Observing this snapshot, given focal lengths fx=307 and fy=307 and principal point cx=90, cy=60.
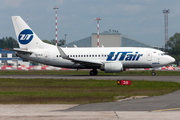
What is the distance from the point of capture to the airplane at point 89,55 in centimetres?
4494

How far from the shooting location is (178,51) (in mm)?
149125

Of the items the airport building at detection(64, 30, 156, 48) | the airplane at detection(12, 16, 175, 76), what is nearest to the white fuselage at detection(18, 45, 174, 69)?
the airplane at detection(12, 16, 175, 76)

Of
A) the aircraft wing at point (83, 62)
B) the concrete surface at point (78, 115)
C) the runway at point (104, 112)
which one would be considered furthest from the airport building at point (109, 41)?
the concrete surface at point (78, 115)

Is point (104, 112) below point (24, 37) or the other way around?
below

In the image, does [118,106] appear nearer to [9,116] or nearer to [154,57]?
[9,116]

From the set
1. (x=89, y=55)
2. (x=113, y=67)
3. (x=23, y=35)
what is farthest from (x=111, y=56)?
(x=23, y=35)

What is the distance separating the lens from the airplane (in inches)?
1769

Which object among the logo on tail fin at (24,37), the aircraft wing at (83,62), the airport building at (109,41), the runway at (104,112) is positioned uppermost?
the airport building at (109,41)

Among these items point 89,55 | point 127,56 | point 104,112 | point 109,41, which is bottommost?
point 104,112

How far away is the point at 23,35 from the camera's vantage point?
47656 mm

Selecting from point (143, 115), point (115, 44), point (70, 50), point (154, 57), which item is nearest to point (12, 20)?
point (70, 50)

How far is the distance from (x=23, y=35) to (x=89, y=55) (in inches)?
424

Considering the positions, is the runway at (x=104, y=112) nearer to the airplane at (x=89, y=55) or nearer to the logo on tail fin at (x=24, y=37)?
the airplane at (x=89, y=55)

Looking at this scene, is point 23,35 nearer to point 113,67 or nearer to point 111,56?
point 111,56
